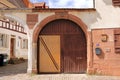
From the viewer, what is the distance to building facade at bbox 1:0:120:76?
15.0m

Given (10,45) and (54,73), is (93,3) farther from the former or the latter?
(10,45)

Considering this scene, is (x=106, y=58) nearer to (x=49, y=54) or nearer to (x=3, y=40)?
(x=49, y=54)

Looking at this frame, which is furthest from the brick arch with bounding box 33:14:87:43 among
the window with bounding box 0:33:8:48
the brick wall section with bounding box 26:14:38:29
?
the window with bounding box 0:33:8:48

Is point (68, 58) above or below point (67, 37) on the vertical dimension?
below

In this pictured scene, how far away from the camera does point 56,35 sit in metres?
15.6

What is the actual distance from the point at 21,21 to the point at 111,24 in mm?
5941

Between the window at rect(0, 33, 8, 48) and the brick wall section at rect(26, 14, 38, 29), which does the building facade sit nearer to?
the brick wall section at rect(26, 14, 38, 29)

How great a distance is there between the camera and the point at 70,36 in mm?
15602

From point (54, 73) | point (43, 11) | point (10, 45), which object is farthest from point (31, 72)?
point (10, 45)

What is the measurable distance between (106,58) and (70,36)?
2.79m

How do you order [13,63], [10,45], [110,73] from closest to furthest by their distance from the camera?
[110,73] < [13,63] < [10,45]

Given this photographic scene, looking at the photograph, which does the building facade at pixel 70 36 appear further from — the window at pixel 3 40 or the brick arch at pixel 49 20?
the window at pixel 3 40

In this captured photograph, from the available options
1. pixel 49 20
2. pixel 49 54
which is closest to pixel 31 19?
pixel 49 20

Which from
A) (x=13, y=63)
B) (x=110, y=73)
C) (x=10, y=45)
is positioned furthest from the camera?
(x=10, y=45)
